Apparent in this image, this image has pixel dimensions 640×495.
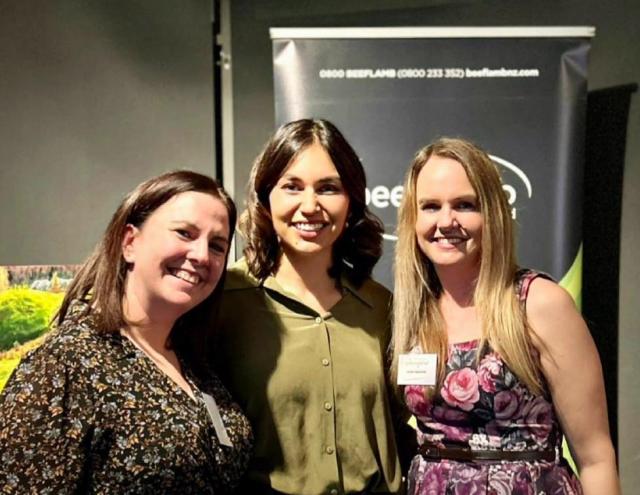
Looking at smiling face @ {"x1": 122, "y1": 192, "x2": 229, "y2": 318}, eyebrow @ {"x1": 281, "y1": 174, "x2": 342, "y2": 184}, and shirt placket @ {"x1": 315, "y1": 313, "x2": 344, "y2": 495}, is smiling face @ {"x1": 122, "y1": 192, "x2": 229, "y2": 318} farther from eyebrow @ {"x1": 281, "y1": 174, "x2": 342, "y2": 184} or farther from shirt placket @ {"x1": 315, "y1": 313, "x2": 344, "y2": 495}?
shirt placket @ {"x1": 315, "y1": 313, "x2": 344, "y2": 495}

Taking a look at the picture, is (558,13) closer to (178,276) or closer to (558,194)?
(558,194)

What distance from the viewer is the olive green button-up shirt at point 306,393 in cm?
183

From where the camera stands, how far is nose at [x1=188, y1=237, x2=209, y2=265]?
5.17ft

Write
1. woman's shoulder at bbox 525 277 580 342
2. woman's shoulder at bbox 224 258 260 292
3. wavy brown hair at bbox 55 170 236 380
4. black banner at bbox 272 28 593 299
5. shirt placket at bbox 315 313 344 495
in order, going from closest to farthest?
wavy brown hair at bbox 55 170 236 380 → woman's shoulder at bbox 525 277 580 342 → shirt placket at bbox 315 313 344 495 → woman's shoulder at bbox 224 258 260 292 → black banner at bbox 272 28 593 299

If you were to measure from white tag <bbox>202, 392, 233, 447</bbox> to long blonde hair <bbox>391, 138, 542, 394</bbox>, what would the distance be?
50 centimetres

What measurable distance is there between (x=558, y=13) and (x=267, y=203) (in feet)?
7.40

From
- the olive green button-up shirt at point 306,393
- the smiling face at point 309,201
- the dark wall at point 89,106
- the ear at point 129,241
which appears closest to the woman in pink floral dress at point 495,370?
the olive green button-up shirt at point 306,393

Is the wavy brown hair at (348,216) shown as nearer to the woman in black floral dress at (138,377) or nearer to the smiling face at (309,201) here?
the smiling face at (309,201)

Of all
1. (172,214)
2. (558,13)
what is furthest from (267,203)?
(558,13)

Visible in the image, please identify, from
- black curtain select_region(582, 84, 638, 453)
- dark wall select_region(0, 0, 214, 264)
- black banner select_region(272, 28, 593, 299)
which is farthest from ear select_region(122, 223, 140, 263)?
black curtain select_region(582, 84, 638, 453)

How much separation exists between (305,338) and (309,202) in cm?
36

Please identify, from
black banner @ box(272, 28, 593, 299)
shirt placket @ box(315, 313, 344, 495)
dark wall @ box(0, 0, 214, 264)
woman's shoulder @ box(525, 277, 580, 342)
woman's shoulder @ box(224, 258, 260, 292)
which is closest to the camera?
woman's shoulder @ box(525, 277, 580, 342)

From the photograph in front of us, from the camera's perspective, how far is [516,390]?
174 centimetres

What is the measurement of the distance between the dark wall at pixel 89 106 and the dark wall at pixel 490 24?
169 mm
